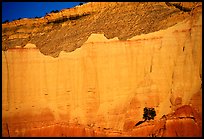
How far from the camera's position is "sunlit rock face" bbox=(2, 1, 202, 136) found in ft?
58.2

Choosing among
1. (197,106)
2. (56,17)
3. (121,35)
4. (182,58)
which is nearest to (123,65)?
(182,58)

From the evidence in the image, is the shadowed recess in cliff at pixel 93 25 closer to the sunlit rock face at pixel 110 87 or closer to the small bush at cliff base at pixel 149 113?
the sunlit rock face at pixel 110 87

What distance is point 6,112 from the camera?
2061 cm

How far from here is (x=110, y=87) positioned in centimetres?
1933

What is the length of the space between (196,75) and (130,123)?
4335mm

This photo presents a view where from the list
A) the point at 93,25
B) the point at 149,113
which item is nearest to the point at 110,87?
the point at 149,113

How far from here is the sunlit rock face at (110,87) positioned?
58.2ft

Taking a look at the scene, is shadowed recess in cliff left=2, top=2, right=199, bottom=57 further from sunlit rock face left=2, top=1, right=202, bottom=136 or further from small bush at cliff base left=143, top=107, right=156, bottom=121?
small bush at cliff base left=143, top=107, right=156, bottom=121

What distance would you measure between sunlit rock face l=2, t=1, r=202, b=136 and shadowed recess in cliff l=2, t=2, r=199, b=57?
11.9 ft

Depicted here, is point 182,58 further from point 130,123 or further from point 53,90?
point 53,90

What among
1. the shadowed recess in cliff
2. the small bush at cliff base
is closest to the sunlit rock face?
the small bush at cliff base

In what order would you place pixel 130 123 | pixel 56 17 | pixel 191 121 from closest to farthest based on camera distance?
1. pixel 191 121
2. pixel 130 123
3. pixel 56 17

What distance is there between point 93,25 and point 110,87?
11.9m

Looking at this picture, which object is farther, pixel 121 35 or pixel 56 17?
pixel 56 17
